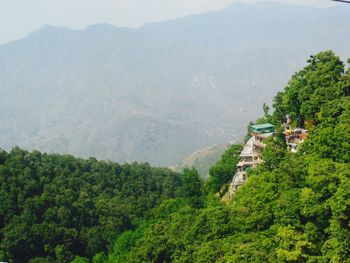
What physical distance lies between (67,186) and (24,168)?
227 inches

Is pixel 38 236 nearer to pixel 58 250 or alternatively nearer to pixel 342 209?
pixel 58 250

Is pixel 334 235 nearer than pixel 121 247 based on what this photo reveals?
Yes

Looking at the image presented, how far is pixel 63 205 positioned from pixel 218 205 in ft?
75.7

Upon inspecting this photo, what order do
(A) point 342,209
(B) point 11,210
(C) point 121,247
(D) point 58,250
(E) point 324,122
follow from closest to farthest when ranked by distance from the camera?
(A) point 342,209 → (E) point 324,122 → (C) point 121,247 → (D) point 58,250 → (B) point 11,210

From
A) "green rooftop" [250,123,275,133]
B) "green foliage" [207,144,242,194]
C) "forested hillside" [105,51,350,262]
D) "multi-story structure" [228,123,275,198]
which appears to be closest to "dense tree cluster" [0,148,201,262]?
"green foliage" [207,144,242,194]

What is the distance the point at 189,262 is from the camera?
27.0m

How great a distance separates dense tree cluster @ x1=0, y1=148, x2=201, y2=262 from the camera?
1849 inches

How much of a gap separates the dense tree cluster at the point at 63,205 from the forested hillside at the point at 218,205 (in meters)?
0.12

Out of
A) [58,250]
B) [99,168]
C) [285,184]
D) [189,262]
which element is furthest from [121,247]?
[99,168]

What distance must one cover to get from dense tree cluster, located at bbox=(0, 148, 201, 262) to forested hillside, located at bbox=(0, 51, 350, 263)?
0.41 feet

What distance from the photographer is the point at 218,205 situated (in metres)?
36.6

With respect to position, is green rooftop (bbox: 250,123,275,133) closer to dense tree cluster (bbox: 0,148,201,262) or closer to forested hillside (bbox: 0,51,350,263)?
forested hillside (bbox: 0,51,350,263)

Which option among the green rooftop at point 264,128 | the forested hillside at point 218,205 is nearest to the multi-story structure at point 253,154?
the green rooftop at point 264,128

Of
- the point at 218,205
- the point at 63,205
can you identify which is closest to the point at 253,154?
the point at 218,205
